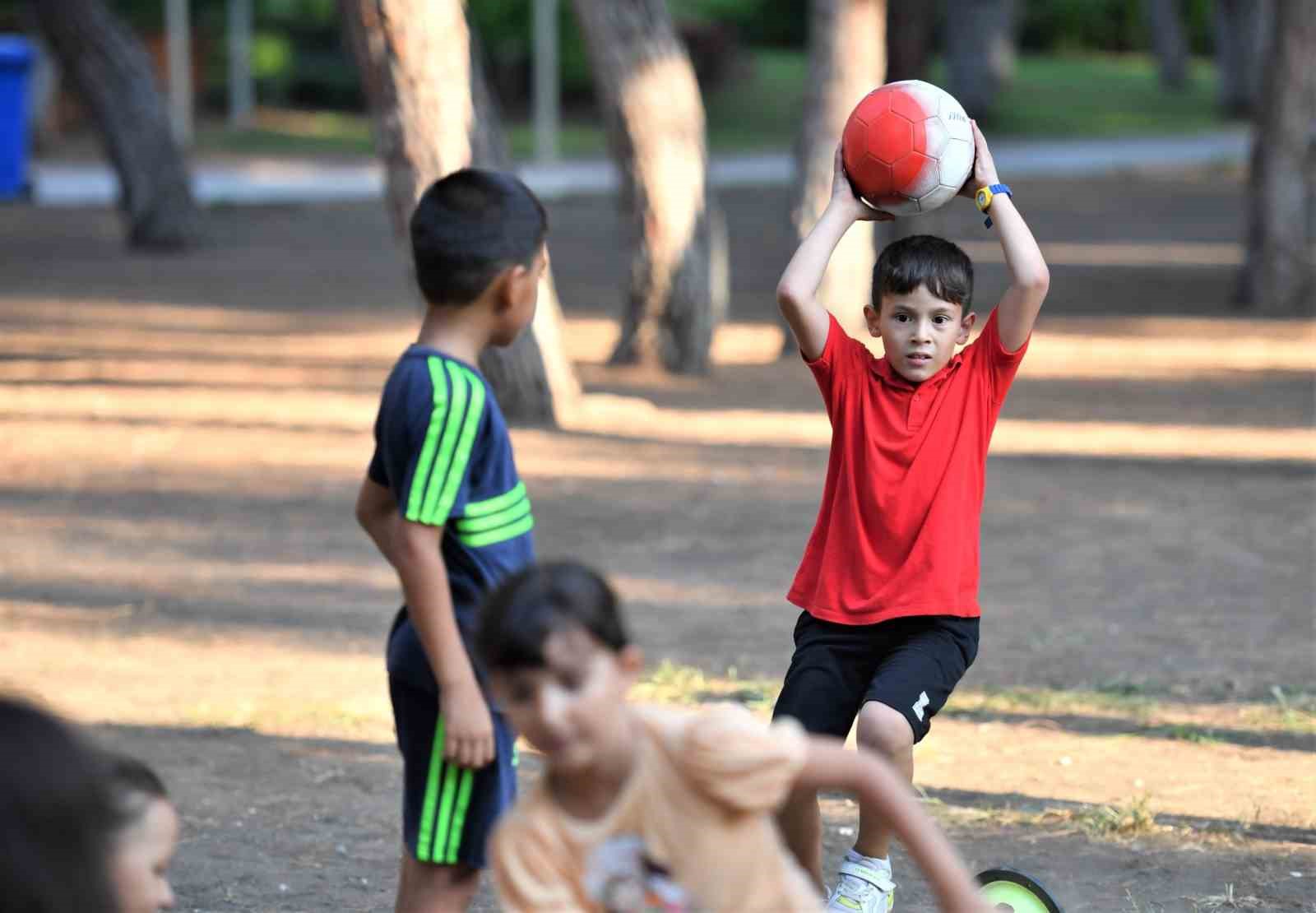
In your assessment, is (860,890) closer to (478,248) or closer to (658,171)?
(478,248)

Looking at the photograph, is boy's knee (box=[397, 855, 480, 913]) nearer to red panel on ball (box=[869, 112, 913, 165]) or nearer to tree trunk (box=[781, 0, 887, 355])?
red panel on ball (box=[869, 112, 913, 165])

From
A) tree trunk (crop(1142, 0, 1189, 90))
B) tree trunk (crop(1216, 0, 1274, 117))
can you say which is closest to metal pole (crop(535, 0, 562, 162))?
tree trunk (crop(1216, 0, 1274, 117))

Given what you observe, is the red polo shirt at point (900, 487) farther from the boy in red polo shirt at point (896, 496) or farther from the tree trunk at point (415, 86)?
the tree trunk at point (415, 86)

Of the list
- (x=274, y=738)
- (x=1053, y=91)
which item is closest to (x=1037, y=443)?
(x=274, y=738)

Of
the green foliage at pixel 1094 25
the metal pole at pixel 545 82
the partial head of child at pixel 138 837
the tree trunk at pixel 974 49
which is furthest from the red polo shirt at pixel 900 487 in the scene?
the green foliage at pixel 1094 25

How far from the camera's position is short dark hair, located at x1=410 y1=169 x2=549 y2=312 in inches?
129

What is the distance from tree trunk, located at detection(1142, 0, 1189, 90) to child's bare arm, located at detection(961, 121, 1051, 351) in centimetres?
4685

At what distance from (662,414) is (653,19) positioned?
10.1 ft

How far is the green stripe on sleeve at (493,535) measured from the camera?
10.8 ft

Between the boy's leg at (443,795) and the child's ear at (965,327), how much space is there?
1.46 metres

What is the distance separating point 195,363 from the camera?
45.6 ft

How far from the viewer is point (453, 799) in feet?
10.9

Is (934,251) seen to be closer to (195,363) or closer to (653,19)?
(653,19)

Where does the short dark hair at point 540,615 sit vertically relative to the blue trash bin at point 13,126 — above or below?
above
